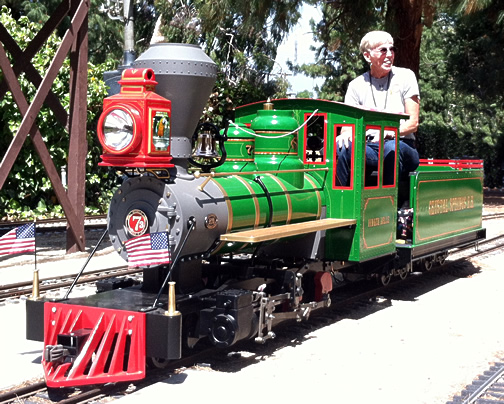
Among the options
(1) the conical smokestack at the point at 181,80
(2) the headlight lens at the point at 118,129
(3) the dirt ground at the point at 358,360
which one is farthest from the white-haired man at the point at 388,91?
(2) the headlight lens at the point at 118,129

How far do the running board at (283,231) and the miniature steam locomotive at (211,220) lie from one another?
0.7 inches

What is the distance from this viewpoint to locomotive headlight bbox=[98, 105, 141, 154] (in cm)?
577

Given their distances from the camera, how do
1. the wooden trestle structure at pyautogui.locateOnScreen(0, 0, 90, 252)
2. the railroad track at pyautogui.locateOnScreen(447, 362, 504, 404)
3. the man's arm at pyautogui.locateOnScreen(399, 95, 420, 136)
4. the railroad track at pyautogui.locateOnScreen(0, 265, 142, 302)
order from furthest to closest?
the wooden trestle structure at pyautogui.locateOnScreen(0, 0, 90, 252), the railroad track at pyautogui.locateOnScreen(0, 265, 142, 302), the man's arm at pyautogui.locateOnScreen(399, 95, 420, 136), the railroad track at pyautogui.locateOnScreen(447, 362, 504, 404)

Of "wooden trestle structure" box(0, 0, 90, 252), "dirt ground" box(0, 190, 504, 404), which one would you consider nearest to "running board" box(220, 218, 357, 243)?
"dirt ground" box(0, 190, 504, 404)

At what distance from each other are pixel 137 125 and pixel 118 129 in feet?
0.70

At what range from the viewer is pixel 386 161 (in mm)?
8711

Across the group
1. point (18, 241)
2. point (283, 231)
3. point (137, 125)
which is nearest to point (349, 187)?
point (283, 231)

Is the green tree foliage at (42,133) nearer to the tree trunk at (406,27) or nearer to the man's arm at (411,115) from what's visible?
the tree trunk at (406,27)

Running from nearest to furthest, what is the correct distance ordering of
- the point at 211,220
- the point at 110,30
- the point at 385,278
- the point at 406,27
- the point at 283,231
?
the point at 211,220
the point at 283,231
the point at 385,278
the point at 406,27
the point at 110,30

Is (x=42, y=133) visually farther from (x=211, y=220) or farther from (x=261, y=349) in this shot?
(x=211, y=220)

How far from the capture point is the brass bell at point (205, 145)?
261 inches

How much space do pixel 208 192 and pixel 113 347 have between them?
1546 mm

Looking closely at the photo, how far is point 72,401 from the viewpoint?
5.36 m

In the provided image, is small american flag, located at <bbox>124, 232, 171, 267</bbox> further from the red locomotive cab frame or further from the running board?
the running board
